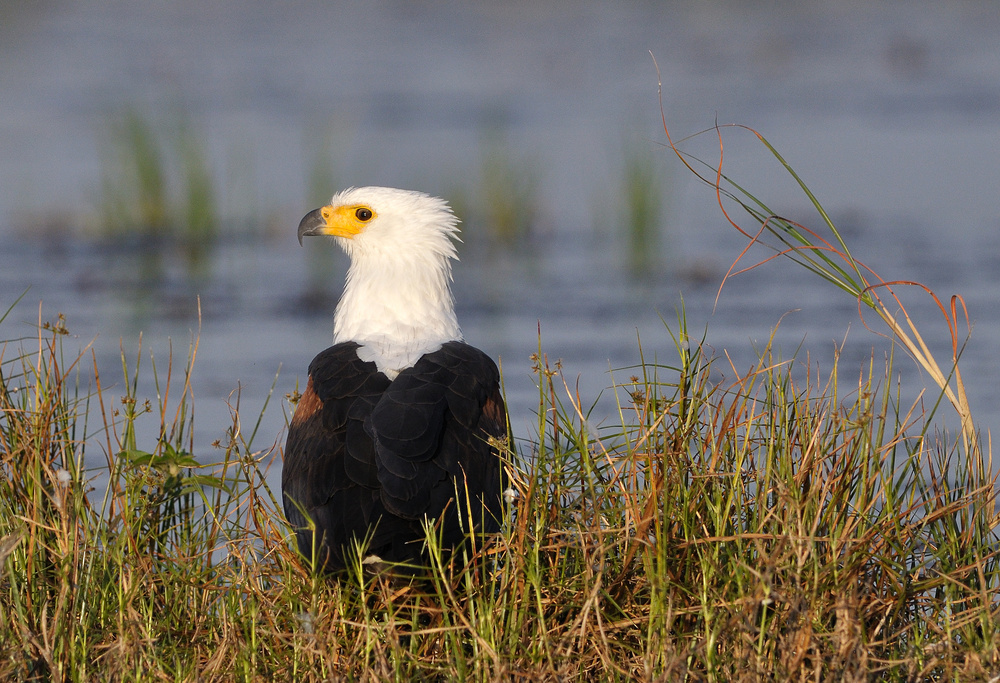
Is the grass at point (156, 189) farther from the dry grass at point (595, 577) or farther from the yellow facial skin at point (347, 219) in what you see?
the dry grass at point (595, 577)

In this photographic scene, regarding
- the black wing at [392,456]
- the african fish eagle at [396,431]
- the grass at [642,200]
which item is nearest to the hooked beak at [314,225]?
the african fish eagle at [396,431]

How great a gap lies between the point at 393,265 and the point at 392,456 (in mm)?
1475

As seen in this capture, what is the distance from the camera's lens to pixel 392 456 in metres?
3.71

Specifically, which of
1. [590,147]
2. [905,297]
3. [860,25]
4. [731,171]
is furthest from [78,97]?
[860,25]

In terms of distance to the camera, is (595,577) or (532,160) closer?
(595,577)

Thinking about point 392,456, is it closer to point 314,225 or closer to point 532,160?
point 314,225

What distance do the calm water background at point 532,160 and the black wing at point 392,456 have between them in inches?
82.4

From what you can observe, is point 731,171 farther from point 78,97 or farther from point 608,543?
point 608,543

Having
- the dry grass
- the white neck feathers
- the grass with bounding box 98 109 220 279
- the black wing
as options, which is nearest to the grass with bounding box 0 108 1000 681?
the dry grass

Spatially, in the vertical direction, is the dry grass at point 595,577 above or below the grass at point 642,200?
below

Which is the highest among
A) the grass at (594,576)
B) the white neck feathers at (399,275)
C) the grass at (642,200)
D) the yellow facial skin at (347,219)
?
the grass at (642,200)

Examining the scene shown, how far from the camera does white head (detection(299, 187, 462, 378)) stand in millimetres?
4863

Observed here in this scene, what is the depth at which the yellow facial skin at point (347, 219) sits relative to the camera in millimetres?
5195

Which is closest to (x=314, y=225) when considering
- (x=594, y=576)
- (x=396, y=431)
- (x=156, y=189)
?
(x=396, y=431)
